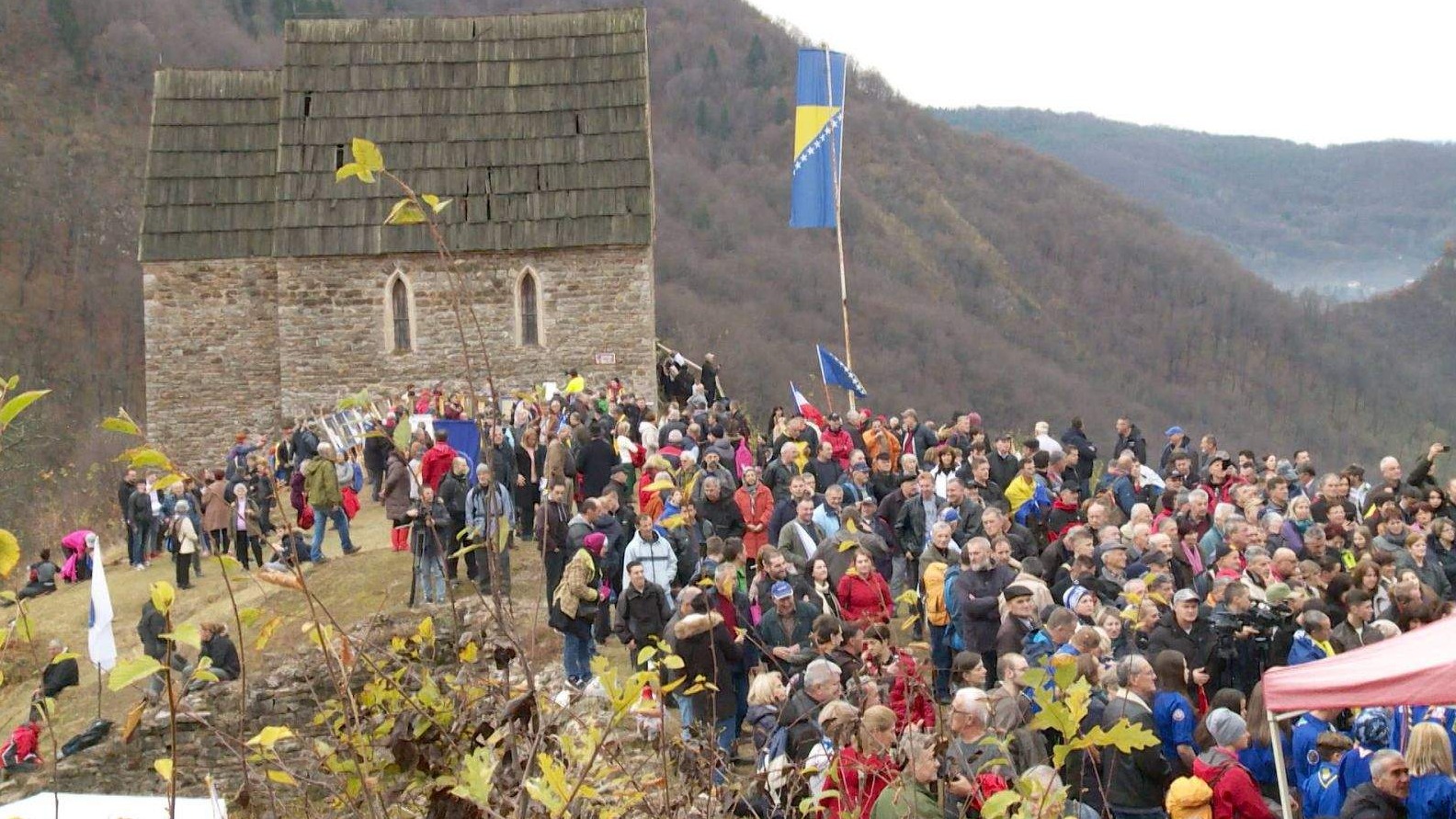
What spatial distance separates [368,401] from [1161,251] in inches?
4346

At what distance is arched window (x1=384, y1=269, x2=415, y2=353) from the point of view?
27391 millimetres

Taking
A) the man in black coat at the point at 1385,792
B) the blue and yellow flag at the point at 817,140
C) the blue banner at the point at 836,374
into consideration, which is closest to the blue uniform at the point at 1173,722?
the man in black coat at the point at 1385,792

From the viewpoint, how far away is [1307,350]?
9956cm

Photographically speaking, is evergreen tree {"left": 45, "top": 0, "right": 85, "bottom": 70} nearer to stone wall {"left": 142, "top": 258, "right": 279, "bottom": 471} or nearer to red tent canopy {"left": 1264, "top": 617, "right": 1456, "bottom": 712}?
stone wall {"left": 142, "top": 258, "right": 279, "bottom": 471}

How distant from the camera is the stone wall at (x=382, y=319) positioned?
2708cm

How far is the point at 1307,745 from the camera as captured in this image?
26.2 ft

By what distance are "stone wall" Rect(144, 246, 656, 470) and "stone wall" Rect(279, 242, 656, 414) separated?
0.06 feet

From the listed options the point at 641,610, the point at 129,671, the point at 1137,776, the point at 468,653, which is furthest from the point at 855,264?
the point at 129,671

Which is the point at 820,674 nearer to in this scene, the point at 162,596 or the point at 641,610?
the point at 641,610

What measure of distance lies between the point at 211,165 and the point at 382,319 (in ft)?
16.3

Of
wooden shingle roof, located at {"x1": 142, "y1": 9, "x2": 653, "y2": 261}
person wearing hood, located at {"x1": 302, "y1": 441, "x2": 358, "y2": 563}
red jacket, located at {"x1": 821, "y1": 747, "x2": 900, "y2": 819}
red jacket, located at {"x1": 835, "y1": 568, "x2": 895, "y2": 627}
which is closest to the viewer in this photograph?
red jacket, located at {"x1": 821, "y1": 747, "x2": 900, "y2": 819}

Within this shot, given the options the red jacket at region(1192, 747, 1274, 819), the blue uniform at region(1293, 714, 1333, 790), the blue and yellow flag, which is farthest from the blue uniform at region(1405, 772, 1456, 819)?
the blue and yellow flag

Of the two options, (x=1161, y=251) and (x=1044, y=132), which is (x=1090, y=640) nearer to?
(x=1161, y=251)

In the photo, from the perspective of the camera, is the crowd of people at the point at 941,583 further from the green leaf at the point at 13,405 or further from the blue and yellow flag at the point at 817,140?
the blue and yellow flag at the point at 817,140
